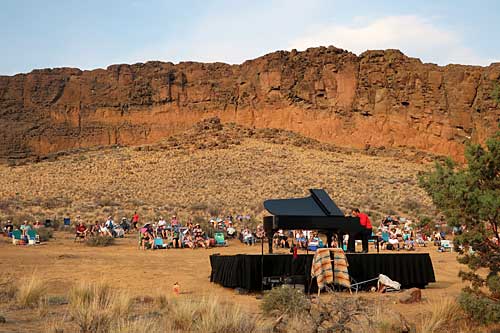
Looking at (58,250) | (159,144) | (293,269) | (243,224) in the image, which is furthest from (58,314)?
(159,144)

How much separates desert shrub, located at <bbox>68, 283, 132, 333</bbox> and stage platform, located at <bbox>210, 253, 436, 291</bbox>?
3.11m

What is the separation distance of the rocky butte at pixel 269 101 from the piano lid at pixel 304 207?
54.4 m

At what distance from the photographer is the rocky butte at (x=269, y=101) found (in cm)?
7031

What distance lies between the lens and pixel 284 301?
9570mm

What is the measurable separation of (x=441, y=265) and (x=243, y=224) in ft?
45.5

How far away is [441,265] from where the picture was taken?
19094mm

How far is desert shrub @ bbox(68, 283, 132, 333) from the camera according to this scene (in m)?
7.67

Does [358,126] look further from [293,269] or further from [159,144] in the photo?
[293,269]

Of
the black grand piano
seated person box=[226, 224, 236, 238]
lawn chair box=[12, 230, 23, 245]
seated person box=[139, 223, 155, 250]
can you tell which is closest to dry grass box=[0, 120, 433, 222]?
seated person box=[226, 224, 236, 238]

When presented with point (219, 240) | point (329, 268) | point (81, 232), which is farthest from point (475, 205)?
point (81, 232)

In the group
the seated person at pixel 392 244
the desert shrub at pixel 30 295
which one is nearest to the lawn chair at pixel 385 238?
the seated person at pixel 392 244

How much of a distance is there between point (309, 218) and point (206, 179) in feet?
110

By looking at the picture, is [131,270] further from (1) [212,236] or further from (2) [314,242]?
(1) [212,236]

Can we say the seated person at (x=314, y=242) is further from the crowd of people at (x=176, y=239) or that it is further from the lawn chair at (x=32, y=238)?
the lawn chair at (x=32, y=238)
